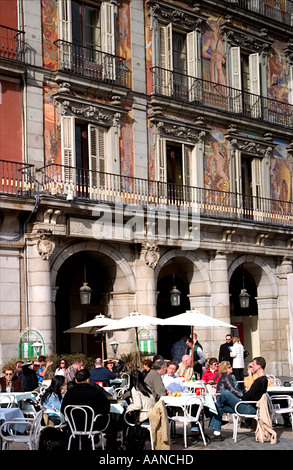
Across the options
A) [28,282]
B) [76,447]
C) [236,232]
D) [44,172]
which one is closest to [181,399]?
[76,447]

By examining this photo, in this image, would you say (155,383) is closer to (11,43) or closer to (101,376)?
(101,376)

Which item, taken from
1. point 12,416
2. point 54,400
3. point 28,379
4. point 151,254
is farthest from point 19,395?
point 151,254

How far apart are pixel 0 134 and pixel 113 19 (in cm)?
570

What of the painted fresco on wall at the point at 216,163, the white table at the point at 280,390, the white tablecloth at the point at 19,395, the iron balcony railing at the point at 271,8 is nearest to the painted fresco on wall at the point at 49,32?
the painted fresco on wall at the point at 216,163

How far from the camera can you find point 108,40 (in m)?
23.2

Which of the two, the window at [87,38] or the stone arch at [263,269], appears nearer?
the window at [87,38]

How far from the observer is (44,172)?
20.9m

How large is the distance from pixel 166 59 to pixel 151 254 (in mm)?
6515

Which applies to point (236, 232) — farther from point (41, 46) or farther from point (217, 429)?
point (217, 429)

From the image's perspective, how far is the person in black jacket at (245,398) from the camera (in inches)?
516

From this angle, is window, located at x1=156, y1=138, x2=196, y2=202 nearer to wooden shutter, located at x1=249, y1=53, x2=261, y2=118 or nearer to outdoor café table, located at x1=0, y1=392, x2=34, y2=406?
wooden shutter, located at x1=249, y1=53, x2=261, y2=118

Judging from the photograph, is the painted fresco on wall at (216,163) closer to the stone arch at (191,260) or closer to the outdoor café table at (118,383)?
the stone arch at (191,260)

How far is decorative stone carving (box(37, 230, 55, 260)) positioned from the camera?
20234 millimetres

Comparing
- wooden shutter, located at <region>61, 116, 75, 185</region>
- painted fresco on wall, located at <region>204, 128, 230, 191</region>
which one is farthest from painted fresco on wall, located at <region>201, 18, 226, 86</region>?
wooden shutter, located at <region>61, 116, 75, 185</region>
